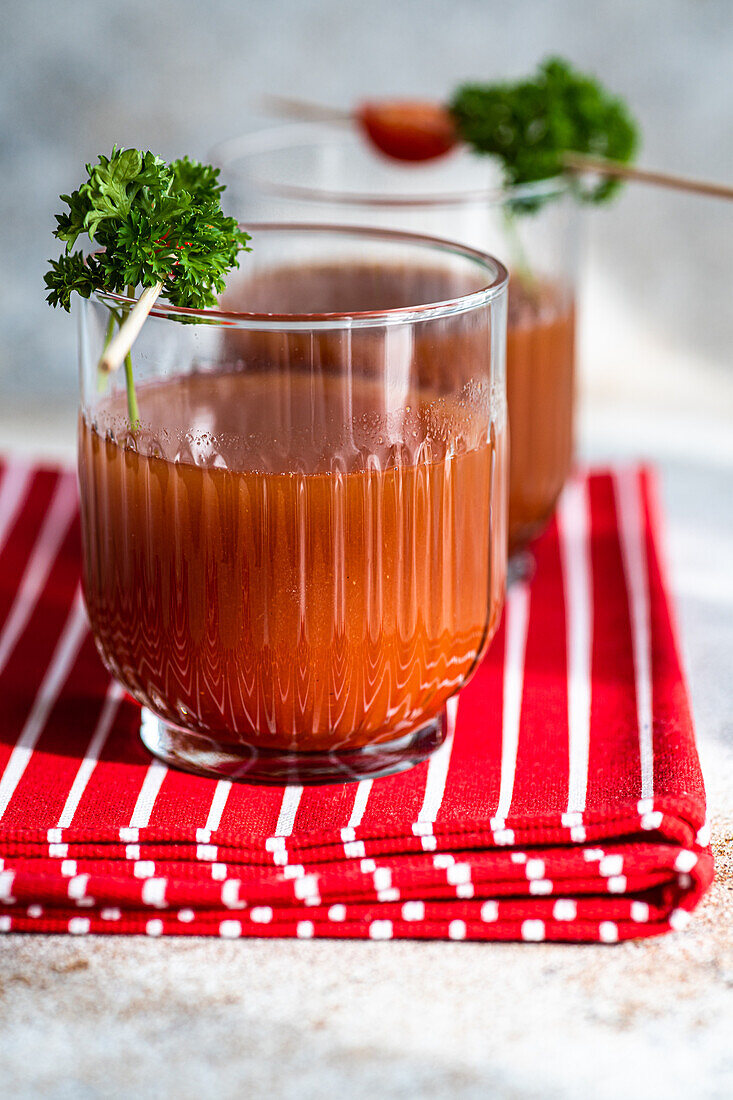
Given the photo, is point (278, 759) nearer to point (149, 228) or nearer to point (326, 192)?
point (149, 228)

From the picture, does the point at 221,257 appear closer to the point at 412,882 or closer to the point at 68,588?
the point at 412,882

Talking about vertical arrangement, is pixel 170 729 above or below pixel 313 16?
below

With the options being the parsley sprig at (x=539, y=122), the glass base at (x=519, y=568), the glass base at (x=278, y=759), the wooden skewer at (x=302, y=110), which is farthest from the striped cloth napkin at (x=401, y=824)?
the wooden skewer at (x=302, y=110)

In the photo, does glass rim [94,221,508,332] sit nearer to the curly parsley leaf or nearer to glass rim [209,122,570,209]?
the curly parsley leaf

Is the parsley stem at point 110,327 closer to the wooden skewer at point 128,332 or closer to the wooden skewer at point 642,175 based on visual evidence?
the wooden skewer at point 128,332

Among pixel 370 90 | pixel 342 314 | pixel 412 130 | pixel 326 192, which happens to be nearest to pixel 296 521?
pixel 342 314

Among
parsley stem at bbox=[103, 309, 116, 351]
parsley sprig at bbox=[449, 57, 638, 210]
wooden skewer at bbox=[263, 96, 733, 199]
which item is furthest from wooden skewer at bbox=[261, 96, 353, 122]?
parsley stem at bbox=[103, 309, 116, 351]

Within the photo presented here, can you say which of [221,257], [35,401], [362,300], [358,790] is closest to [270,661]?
[358,790]
